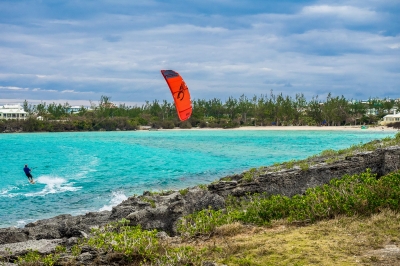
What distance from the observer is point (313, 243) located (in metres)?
6.41

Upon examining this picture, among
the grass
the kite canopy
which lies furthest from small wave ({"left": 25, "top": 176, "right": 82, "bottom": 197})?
the grass

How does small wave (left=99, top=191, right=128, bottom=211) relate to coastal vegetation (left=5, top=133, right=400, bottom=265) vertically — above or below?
below

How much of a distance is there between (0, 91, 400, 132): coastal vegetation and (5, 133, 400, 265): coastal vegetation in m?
96.8

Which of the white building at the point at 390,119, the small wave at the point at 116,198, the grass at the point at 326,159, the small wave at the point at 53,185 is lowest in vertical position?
the small wave at the point at 53,185

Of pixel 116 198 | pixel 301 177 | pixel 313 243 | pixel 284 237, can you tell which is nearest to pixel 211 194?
pixel 301 177

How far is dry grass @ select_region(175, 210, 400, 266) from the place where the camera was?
5711 millimetres

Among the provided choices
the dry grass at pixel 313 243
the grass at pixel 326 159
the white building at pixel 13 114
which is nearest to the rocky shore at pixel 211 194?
the grass at pixel 326 159

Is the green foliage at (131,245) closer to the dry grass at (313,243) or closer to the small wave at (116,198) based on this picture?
the dry grass at (313,243)

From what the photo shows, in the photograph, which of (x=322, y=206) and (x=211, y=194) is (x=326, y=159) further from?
(x=322, y=206)

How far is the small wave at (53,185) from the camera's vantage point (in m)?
22.8

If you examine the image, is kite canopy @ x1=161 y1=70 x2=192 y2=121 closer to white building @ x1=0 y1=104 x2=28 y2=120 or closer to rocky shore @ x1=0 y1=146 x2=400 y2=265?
rocky shore @ x1=0 y1=146 x2=400 y2=265

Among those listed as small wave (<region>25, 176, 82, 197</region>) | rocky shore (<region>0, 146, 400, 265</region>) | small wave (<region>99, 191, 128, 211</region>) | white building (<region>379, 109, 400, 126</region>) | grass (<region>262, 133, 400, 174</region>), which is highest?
white building (<region>379, 109, 400, 126</region>)

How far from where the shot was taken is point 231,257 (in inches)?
233

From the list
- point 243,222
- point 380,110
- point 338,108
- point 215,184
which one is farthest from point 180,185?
point 380,110
